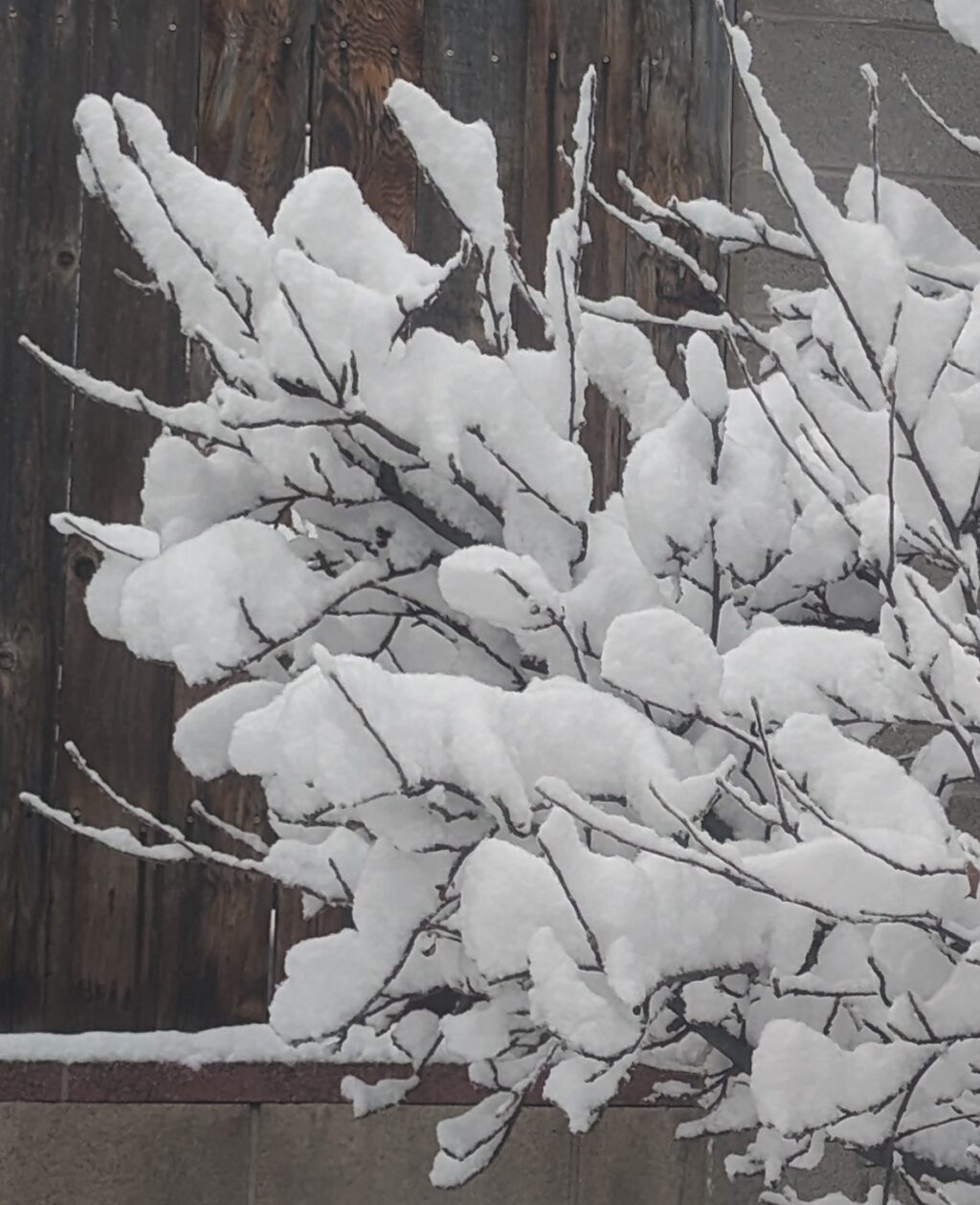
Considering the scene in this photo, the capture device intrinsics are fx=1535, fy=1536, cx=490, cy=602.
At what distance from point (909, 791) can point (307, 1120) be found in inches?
82.0

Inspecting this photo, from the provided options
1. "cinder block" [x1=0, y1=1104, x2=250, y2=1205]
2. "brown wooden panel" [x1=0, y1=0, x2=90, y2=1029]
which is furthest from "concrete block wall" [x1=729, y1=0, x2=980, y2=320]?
"cinder block" [x1=0, y1=1104, x2=250, y2=1205]

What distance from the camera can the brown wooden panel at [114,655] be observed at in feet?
9.77

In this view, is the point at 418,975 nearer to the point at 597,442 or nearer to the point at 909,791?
the point at 909,791

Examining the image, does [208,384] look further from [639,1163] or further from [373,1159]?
[639,1163]

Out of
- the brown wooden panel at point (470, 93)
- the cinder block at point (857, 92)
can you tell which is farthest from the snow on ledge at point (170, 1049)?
the cinder block at point (857, 92)

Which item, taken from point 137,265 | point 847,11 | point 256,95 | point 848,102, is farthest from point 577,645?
point 847,11

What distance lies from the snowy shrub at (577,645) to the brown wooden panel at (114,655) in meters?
1.23

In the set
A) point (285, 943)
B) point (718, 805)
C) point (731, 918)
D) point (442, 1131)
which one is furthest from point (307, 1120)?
point (731, 918)

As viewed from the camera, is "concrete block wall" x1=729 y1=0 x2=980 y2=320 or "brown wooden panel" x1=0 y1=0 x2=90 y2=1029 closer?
"brown wooden panel" x1=0 y1=0 x2=90 y2=1029

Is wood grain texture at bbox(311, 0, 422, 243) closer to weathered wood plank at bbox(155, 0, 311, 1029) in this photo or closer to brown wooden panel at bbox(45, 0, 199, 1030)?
weathered wood plank at bbox(155, 0, 311, 1029)

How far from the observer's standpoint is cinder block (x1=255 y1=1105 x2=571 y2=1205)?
9.53ft

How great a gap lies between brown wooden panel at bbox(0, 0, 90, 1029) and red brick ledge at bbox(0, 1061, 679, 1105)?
14 cm

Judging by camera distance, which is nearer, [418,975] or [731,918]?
[731,918]

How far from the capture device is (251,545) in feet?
4.66
